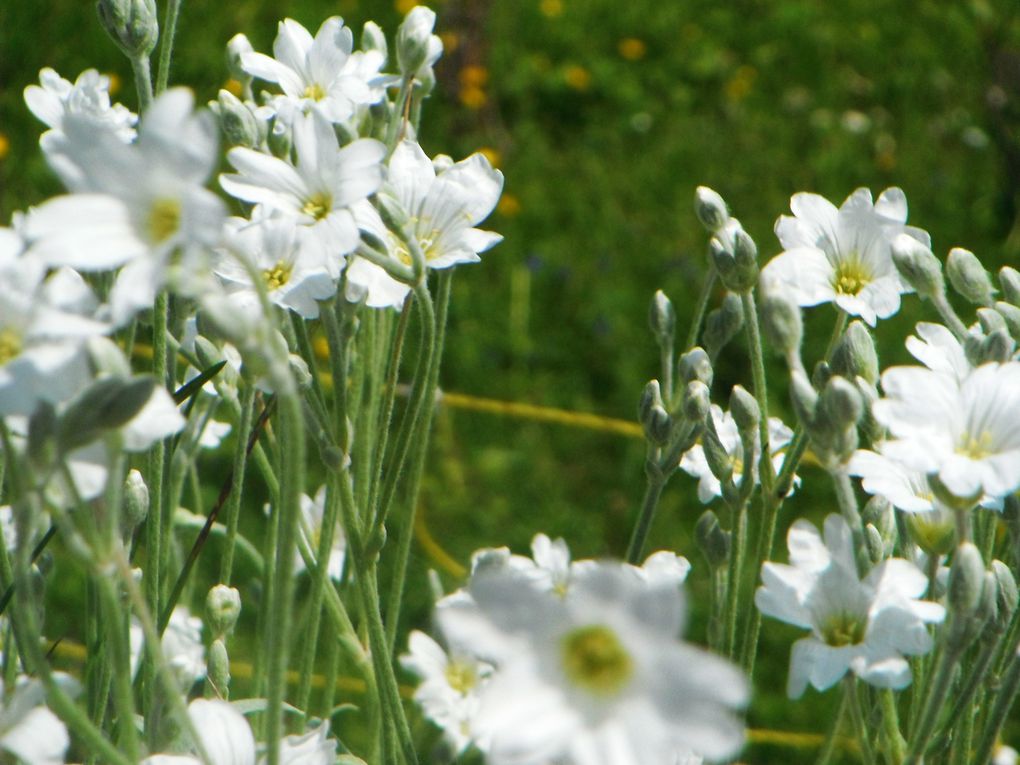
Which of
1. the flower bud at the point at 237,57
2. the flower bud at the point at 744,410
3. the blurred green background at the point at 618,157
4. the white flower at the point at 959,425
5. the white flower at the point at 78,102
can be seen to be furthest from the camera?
the blurred green background at the point at 618,157

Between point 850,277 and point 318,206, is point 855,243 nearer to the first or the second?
point 850,277

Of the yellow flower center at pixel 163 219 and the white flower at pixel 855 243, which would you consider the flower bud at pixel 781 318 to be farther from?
the yellow flower center at pixel 163 219

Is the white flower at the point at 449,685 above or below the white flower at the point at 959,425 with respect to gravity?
below

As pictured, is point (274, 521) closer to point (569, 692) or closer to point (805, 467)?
point (569, 692)

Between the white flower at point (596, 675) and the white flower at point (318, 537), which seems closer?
the white flower at point (596, 675)

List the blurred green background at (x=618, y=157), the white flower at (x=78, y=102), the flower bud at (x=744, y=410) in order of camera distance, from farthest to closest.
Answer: the blurred green background at (x=618, y=157), the white flower at (x=78, y=102), the flower bud at (x=744, y=410)

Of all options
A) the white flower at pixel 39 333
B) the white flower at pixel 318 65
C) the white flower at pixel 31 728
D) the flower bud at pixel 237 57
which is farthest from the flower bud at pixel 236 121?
the white flower at pixel 31 728

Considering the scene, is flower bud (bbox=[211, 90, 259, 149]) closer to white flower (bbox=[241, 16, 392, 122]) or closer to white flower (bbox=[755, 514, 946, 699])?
white flower (bbox=[241, 16, 392, 122])
